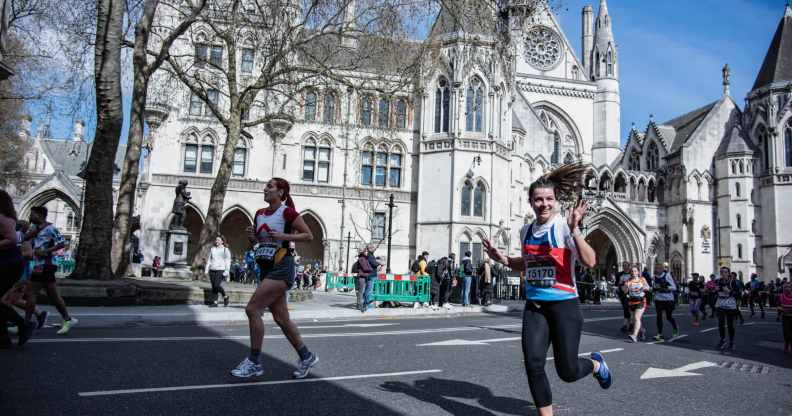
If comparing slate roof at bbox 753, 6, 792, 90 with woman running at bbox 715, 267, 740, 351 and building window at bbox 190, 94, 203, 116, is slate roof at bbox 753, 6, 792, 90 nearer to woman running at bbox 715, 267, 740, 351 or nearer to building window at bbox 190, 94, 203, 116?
woman running at bbox 715, 267, 740, 351

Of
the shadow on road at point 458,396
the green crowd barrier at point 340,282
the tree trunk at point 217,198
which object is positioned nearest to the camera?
the shadow on road at point 458,396

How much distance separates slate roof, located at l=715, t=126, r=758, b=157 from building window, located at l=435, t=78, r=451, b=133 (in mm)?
25658

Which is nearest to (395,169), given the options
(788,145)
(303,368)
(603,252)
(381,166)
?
(381,166)

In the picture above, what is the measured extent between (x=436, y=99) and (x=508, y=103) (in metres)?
4.36

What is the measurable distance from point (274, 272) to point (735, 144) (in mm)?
48152

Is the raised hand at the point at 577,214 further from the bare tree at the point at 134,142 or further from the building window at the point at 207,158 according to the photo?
the building window at the point at 207,158

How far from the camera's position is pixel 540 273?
4031mm

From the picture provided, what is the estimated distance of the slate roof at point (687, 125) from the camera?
46.9 meters

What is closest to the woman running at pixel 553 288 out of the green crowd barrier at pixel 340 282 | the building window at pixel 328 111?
the green crowd barrier at pixel 340 282

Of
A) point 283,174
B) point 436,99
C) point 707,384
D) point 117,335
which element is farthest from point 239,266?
point 707,384

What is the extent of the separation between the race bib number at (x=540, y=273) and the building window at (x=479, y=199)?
27726 mm

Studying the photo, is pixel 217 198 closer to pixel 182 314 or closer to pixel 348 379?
pixel 182 314

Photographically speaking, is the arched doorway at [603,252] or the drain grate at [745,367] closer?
the drain grate at [745,367]

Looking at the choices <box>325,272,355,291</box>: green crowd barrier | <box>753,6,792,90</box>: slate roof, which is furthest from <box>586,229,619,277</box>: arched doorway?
<box>325,272,355,291</box>: green crowd barrier
